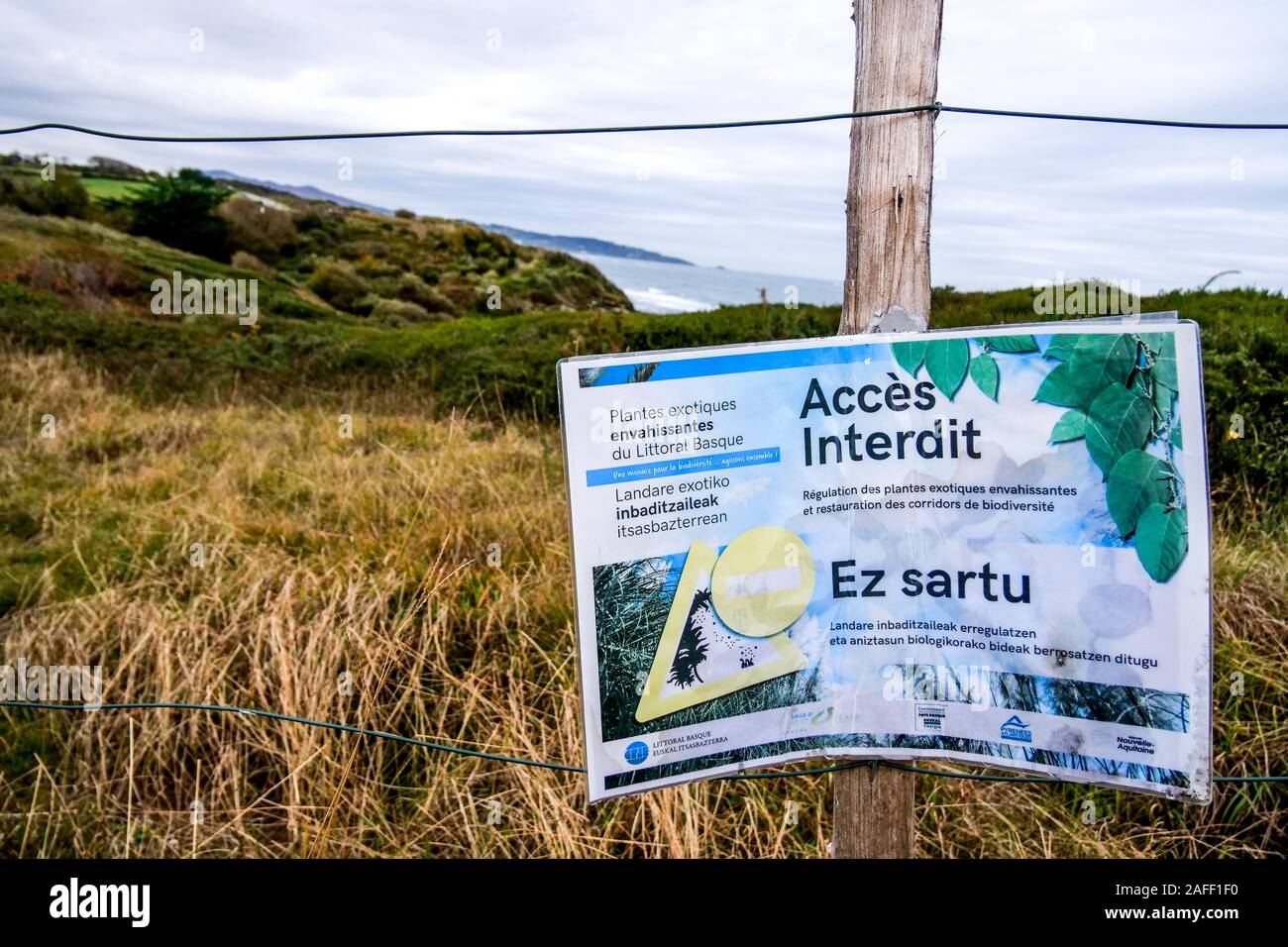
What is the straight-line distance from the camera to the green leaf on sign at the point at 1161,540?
1638 mm

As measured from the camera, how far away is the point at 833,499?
1.72m

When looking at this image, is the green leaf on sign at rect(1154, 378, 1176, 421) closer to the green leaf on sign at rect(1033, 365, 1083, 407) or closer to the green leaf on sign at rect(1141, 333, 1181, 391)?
the green leaf on sign at rect(1141, 333, 1181, 391)

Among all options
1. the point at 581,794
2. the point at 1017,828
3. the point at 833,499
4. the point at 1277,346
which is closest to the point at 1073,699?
the point at 833,499

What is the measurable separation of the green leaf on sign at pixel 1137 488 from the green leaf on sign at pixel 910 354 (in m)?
0.42

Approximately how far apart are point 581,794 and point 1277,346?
198 inches

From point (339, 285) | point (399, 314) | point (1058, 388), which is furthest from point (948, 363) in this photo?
point (339, 285)

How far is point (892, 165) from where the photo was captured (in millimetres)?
1710

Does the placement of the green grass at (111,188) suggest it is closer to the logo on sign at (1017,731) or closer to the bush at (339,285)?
the bush at (339,285)

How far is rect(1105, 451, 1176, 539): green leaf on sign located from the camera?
1.64 meters

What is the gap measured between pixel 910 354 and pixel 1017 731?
769 mm

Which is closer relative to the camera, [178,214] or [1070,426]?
[1070,426]

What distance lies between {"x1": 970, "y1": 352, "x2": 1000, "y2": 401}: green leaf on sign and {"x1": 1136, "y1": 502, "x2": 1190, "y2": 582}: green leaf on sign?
376mm

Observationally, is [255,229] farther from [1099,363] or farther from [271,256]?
[1099,363]

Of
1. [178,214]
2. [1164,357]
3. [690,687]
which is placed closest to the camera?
[1164,357]
